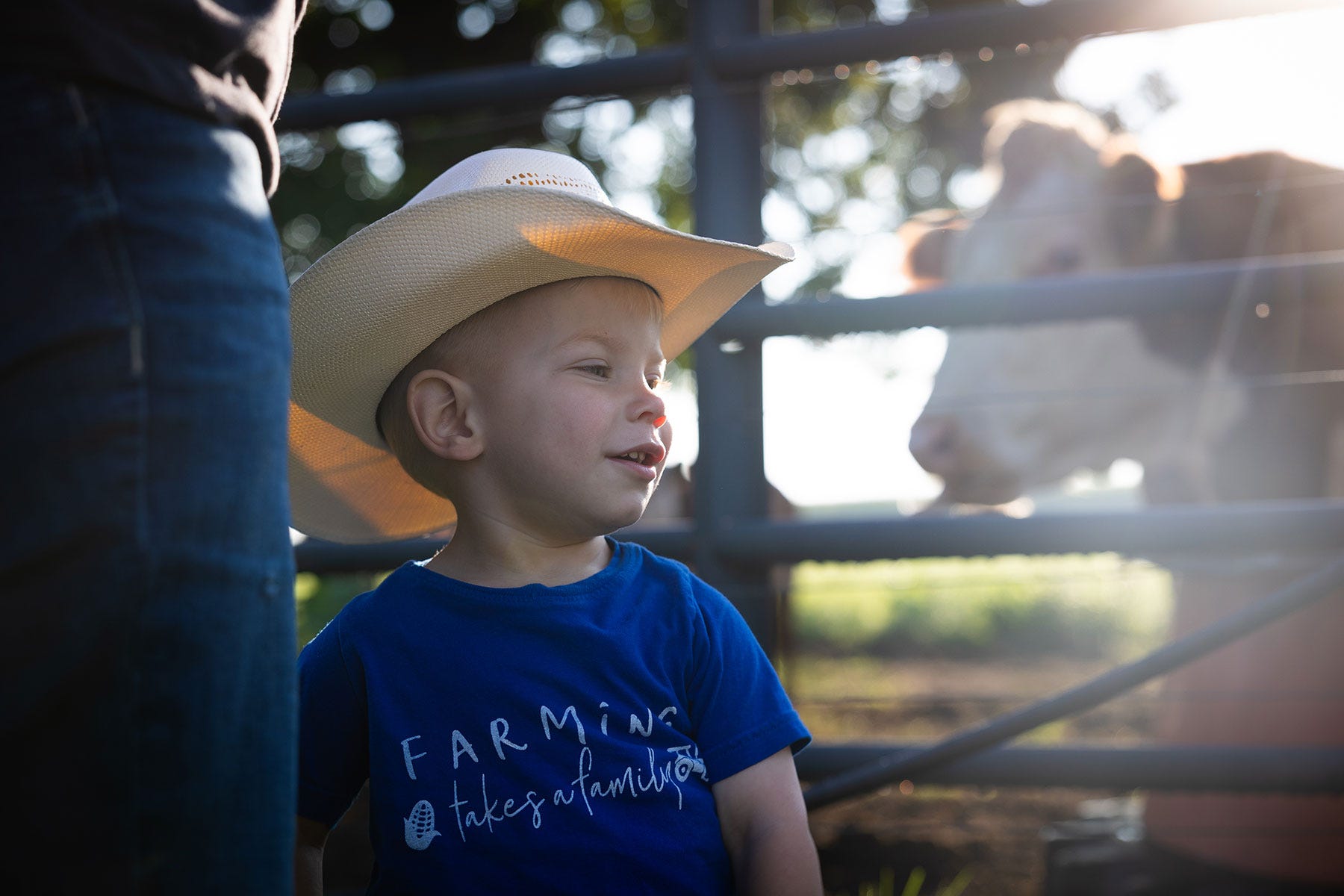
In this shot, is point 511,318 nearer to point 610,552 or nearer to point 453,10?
point 610,552

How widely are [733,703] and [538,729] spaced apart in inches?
8.6

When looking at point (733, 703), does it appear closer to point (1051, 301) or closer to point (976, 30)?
point (1051, 301)

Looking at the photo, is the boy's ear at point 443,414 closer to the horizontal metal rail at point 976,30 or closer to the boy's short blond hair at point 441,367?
the boy's short blond hair at point 441,367

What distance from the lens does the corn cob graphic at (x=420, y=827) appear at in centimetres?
113

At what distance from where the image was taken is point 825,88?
7980 millimetres

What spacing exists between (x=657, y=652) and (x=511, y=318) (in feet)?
1.40

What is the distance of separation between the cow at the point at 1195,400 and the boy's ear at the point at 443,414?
3.40ft

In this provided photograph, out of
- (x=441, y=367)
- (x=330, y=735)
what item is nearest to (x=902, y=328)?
(x=441, y=367)

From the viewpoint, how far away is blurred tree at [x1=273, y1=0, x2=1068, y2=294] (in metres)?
5.95

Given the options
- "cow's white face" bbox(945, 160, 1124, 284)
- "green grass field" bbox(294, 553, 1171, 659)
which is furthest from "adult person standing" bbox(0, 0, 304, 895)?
"green grass field" bbox(294, 553, 1171, 659)

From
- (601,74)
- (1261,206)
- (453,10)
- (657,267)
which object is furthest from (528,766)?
(453,10)

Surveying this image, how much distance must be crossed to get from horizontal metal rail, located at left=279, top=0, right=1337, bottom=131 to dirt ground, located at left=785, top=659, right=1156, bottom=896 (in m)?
1.13

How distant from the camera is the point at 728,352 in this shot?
6.63 ft

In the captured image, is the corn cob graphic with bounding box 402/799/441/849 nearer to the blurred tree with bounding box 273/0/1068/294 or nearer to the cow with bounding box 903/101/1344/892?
the cow with bounding box 903/101/1344/892
